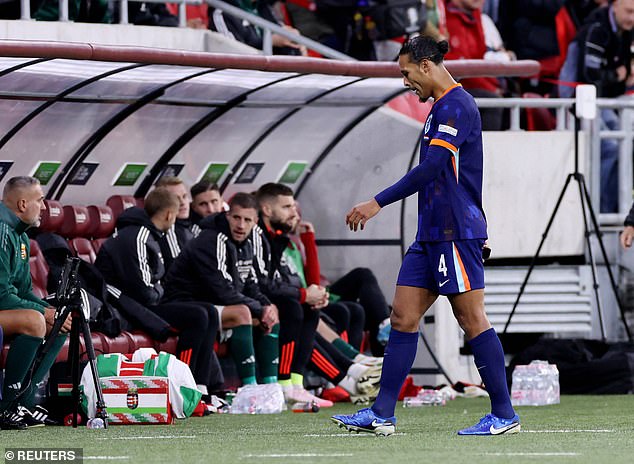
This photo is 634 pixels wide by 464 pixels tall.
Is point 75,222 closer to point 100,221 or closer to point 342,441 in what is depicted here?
point 100,221

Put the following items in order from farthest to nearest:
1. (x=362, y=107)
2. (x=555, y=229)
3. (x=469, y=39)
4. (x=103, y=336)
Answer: (x=469, y=39) → (x=555, y=229) → (x=362, y=107) → (x=103, y=336)

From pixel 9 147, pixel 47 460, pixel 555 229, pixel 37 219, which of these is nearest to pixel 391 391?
pixel 47 460

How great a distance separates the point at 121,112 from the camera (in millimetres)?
12453

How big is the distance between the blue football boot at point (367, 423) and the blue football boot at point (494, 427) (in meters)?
0.39

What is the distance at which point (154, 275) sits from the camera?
11.9 m

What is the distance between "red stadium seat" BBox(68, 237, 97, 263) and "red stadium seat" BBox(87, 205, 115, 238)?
0.40ft

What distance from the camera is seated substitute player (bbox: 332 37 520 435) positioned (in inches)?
325

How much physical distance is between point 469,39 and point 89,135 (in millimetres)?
5160

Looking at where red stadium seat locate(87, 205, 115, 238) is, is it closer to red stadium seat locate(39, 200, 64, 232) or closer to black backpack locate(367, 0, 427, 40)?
red stadium seat locate(39, 200, 64, 232)

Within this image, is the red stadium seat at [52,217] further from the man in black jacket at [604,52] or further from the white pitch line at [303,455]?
the man in black jacket at [604,52]

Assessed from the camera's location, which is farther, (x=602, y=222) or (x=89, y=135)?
(x=602, y=222)

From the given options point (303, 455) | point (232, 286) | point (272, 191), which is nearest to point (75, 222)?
point (232, 286)

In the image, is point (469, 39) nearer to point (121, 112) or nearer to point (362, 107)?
point (362, 107)

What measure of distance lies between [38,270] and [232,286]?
1.51 metres
